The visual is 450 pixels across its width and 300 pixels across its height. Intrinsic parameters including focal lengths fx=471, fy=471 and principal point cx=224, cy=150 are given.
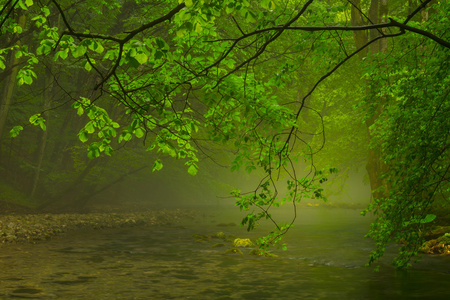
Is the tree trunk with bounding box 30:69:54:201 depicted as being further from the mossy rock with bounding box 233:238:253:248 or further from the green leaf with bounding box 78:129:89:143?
the green leaf with bounding box 78:129:89:143

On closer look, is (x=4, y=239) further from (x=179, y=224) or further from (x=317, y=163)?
(x=317, y=163)

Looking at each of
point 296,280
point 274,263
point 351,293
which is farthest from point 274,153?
point 274,263

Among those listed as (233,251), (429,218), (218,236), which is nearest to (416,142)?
(429,218)

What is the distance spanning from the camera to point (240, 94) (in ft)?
26.5

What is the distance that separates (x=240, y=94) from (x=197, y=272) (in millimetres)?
7817

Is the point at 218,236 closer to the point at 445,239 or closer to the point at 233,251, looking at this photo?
the point at 233,251

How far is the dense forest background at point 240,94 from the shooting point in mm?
6023

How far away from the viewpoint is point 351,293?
11406 millimetres

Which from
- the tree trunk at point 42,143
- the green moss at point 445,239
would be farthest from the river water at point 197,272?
the tree trunk at point 42,143

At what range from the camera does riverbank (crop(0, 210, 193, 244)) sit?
65.2 feet

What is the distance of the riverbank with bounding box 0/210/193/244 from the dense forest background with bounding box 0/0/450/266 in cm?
390

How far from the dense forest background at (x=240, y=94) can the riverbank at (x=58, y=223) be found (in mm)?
3903

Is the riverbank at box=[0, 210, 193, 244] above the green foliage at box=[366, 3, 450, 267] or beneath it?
beneath

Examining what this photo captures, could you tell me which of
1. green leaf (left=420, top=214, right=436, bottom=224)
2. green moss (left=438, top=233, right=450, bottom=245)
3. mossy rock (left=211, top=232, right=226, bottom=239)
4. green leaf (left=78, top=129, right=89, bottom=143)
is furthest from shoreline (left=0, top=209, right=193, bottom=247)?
green leaf (left=420, top=214, right=436, bottom=224)
